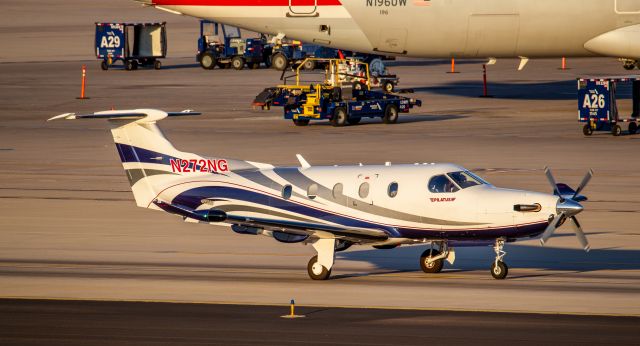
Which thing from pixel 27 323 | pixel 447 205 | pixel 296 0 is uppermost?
pixel 296 0

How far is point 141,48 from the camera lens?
8494 cm

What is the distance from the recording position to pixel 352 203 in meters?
25.5

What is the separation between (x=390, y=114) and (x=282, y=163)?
40.7 feet

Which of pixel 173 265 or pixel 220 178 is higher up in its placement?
pixel 220 178

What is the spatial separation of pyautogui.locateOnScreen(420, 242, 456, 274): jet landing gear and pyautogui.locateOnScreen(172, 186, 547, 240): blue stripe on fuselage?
1.03m

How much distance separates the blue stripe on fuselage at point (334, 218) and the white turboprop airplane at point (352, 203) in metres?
0.02

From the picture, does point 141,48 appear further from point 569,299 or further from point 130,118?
point 569,299

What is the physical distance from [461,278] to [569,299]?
2.89m

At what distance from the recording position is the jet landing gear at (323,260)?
84.0 feet

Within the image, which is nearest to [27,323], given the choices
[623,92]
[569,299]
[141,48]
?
[569,299]

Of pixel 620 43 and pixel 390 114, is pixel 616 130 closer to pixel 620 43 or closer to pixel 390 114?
pixel 620 43

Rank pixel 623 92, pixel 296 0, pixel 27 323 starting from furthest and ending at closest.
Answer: pixel 623 92, pixel 296 0, pixel 27 323

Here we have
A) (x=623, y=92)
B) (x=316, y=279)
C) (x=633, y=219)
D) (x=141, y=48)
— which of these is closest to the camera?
(x=316, y=279)

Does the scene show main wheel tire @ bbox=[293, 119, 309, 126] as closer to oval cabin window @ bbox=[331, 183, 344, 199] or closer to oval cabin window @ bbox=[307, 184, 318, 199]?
oval cabin window @ bbox=[307, 184, 318, 199]
